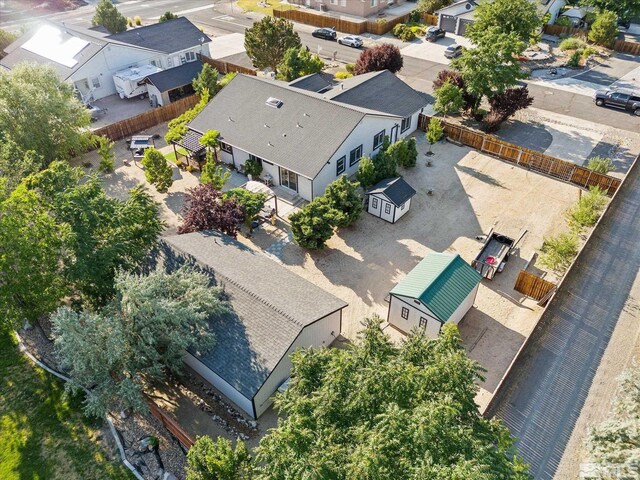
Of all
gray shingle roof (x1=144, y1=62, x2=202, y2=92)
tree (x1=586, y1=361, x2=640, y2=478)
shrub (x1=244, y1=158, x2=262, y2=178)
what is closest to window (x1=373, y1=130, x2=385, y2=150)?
shrub (x1=244, y1=158, x2=262, y2=178)

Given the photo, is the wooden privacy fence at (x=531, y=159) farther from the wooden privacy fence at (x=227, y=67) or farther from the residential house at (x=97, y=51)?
the residential house at (x=97, y=51)

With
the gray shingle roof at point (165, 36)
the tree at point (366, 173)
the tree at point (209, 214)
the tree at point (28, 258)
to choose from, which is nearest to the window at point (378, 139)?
the tree at point (366, 173)

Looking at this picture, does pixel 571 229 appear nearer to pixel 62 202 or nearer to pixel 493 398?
pixel 493 398

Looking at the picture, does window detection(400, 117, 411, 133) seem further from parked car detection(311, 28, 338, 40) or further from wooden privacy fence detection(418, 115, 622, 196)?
parked car detection(311, 28, 338, 40)

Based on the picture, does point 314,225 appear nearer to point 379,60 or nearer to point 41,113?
point 41,113

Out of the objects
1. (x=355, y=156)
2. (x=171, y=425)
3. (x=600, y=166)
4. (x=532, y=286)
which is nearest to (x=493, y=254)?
(x=532, y=286)

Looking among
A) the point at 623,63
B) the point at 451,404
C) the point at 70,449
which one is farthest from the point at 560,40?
the point at 70,449
